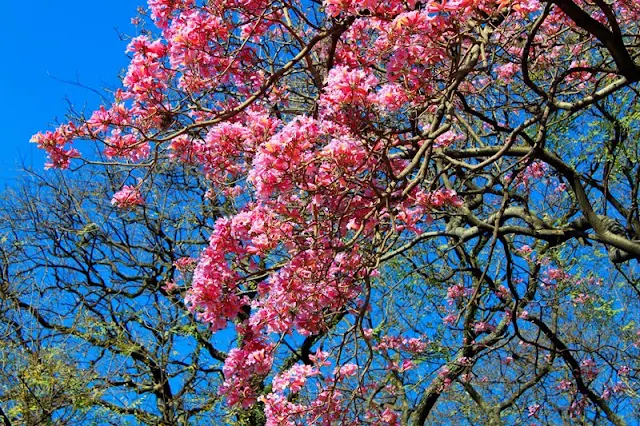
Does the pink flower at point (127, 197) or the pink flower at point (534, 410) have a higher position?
the pink flower at point (127, 197)

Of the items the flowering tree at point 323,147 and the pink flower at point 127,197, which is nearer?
the flowering tree at point 323,147

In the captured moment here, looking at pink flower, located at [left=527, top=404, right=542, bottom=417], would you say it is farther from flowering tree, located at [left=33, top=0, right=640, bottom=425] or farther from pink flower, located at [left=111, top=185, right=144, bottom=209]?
pink flower, located at [left=111, top=185, right=144, bottom=209]

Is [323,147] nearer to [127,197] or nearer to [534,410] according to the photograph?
[127,197]

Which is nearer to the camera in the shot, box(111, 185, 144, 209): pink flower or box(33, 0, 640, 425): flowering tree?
box(33, 0, 640, 425): flowering tree

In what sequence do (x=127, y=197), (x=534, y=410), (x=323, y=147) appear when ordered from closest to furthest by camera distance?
1. (x=323, y=147)
2. (x=127, y=197)
3. (x=534, y=410)

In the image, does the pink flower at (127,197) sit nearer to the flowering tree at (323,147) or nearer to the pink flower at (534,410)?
the flowering tree at (323,147)

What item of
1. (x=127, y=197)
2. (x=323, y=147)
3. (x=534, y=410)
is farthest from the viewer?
(x=534, y=410)

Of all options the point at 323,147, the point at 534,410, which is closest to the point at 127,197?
the point at 323,147

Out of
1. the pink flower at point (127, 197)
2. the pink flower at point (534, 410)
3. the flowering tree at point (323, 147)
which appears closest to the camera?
the flowering tree at point (323, 147)

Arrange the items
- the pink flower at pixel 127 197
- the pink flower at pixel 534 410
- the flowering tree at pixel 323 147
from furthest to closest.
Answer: the pink flower at pixel 534 410
the pink flower at pixel 127 197
the flowering tree at pixel 323 147

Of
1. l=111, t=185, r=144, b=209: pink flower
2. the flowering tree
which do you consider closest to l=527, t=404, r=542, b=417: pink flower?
the flowering tree

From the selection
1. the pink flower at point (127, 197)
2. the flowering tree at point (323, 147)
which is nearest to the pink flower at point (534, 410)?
the flowering tree at point (323, 147)

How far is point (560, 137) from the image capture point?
24.3ft

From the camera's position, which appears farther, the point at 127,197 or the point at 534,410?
the point at 534,410
